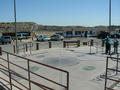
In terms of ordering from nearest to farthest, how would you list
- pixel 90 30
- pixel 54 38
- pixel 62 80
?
pixel 62 80
pixel 54 38
pixel 90 30

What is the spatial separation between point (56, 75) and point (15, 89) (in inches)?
102

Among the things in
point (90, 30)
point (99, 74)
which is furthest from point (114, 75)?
point (90, 30)

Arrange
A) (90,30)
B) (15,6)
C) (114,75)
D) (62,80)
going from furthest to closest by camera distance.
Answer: (90,30), (15,6), (114,75), (62,80)

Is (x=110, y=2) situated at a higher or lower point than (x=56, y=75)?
higher

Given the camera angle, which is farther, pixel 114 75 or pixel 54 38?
pixel 54 38

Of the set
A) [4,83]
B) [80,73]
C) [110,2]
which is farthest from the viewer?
[110,2]

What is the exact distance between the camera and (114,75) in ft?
21.5

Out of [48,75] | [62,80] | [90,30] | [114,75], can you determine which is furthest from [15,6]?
[90,30]

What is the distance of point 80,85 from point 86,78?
95cm

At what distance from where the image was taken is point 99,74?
686 cm

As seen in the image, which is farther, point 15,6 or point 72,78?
point 15,6

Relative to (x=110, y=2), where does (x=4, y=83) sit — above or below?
below

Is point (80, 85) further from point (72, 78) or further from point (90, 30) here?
point (90, 30)

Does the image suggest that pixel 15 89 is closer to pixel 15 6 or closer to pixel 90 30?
pixel 15 6
